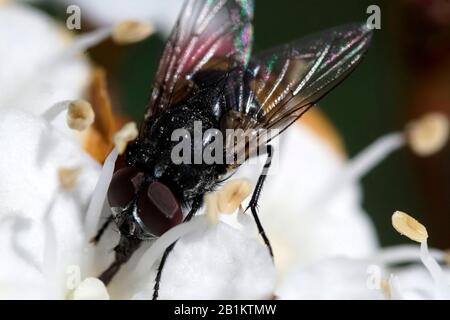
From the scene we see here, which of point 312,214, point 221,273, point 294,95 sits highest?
point 294,95

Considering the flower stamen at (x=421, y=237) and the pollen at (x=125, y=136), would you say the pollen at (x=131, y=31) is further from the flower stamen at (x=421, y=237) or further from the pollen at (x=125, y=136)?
the flower stamen at (x=421, y=237)

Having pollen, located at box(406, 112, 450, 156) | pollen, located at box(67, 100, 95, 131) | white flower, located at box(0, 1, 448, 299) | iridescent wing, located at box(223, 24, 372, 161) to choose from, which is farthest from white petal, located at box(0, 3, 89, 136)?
pollen, located at box(406, 112, 450, 156)

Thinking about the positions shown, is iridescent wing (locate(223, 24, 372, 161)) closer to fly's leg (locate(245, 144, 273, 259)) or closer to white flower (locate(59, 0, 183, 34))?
fly's leg (locate(245, 144, 273, 259))

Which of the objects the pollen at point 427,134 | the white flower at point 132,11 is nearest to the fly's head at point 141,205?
the pollen at point 427,134

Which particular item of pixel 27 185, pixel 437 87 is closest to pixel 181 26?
pixel 27 185

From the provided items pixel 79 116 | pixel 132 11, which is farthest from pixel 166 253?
pixel 132 11

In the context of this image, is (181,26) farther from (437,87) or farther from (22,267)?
(437,87)

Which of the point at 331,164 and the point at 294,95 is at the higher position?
Answer: the point at 294,95
